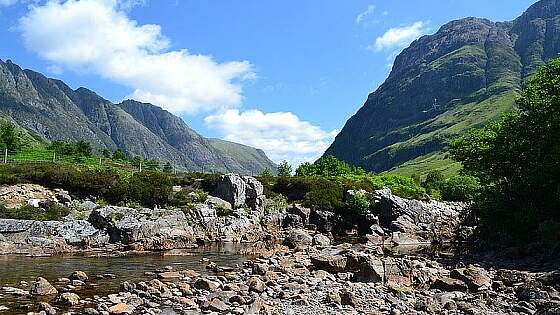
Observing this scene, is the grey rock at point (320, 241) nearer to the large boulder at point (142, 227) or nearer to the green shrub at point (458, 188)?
the large boulder at point (142, 227)

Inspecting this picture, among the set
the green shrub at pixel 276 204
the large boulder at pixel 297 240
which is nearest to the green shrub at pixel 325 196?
the green shrub at pixel 276 204

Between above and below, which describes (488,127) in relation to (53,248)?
above

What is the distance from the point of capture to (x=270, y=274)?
25.3 m

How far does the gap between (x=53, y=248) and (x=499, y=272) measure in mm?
30209

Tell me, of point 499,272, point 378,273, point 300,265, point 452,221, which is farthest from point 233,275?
point 452,221

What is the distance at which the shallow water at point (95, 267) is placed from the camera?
21.7 m

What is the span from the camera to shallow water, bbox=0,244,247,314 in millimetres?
21653

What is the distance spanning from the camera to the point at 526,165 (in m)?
35.4

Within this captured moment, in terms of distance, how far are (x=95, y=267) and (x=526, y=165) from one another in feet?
98.5

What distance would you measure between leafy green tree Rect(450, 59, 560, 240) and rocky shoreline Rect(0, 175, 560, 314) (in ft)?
17.6

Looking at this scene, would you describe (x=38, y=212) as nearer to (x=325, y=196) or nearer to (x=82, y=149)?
(x=325, y=196)

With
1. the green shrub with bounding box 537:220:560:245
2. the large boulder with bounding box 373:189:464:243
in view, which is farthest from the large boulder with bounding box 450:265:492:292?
the large boulder with bounding box 373:189:464:243

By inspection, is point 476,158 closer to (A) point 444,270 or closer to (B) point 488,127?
(B) point 488,127

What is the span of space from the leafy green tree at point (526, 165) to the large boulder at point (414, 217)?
13.0m
